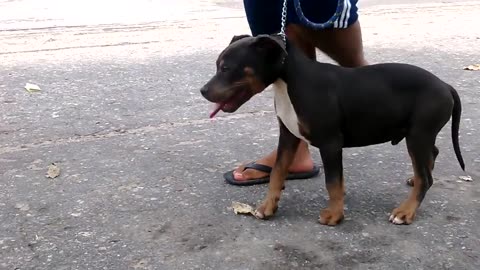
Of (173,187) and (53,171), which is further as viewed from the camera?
(53,171)

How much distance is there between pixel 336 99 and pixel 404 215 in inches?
22.5

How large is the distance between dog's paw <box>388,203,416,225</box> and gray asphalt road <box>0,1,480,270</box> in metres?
Answer: 0.03

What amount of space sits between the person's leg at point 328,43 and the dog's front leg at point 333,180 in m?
0.53

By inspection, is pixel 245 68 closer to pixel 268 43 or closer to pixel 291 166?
pixel 268 43

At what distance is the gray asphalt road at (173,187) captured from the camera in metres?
2.54

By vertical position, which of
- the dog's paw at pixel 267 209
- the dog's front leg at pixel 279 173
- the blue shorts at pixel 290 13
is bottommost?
the dog's paw at pixel 267 209

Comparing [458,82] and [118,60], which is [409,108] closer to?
[458,82]

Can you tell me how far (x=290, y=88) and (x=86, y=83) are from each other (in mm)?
2959

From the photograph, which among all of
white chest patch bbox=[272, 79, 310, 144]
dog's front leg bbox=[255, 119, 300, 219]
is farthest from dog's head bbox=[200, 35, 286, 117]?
dog's front leg bbox=[255, 119, 300, 219]

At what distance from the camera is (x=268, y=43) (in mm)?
2520

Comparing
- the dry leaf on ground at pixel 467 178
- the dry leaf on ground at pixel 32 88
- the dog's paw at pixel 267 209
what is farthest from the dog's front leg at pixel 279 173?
the dry leaf on ground at pixel 32 88

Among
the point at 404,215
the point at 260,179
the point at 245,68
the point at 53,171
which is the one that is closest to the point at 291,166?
the point at 260,179

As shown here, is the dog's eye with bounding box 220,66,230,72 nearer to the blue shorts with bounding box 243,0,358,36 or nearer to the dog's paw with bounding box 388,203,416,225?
the blue shorts with bounding box 243,0,358,36

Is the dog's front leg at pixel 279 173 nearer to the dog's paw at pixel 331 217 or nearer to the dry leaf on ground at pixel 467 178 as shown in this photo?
the dog's paw at pixel 331 217
